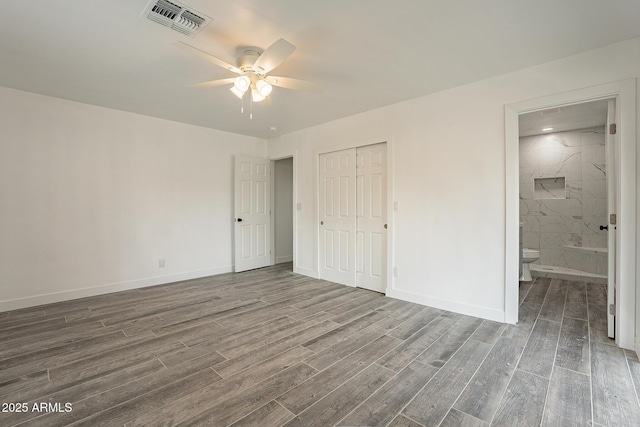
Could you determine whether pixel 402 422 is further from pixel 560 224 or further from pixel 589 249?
pixel 560 224

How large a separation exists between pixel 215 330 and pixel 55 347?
1308 millimetres

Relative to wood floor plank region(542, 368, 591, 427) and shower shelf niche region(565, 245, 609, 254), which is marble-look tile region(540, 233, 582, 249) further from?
wood floor plank region(542, 368, 591, 427)

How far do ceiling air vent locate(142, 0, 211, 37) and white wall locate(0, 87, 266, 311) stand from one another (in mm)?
2649

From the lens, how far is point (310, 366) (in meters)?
2.11

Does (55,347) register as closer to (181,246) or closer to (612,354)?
(181,246)

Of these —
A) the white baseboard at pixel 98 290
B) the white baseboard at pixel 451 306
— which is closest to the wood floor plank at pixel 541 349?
the white baseboard at pixel 451 306

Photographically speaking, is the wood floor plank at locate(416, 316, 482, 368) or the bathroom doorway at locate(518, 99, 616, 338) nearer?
the wood floor plank at locate(416, 316, 482, 368)

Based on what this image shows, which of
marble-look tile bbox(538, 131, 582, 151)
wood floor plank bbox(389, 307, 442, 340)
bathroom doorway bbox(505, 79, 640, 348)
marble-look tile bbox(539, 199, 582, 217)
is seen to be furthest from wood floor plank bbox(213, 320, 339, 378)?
marble-look tile bbox(538, 131, 582, 151)

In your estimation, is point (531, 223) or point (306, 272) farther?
point (531, 223)

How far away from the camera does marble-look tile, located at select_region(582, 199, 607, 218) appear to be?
476cm

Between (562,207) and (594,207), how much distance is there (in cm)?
42

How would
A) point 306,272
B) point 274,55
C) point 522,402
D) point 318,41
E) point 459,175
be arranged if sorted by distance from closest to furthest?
1. point 522,402
2. point 274,55
3. point 318,41
4. point 459,175
5. point 306,272

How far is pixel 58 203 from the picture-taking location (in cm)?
361

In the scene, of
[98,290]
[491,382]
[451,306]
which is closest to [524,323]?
[451,306]
